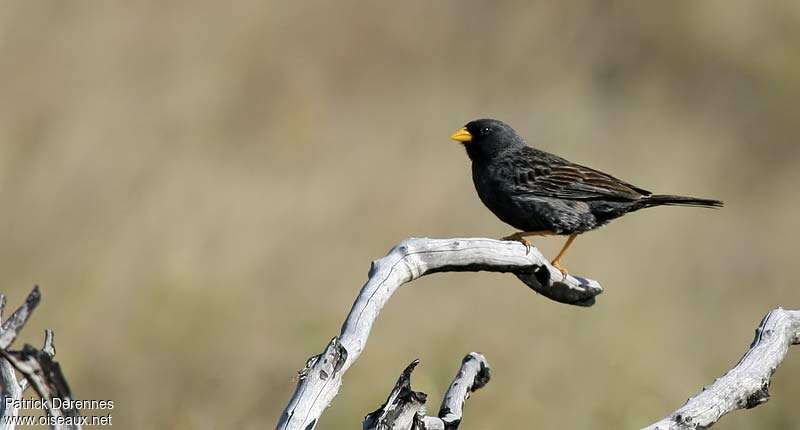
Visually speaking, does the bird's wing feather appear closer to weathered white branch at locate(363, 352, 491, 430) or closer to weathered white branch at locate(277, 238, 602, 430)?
weathered white branch at locate(277, 238, 602, 430)

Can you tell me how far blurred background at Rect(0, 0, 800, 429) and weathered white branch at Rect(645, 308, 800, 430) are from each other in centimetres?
482

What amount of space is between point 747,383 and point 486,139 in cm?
354

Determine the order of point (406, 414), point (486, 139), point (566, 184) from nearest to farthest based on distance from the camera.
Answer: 1. point (406, 414)
2. point (566, 184)
3. point (486, 139)

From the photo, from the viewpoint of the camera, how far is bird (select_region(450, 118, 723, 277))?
8.27m

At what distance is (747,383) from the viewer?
5.84m

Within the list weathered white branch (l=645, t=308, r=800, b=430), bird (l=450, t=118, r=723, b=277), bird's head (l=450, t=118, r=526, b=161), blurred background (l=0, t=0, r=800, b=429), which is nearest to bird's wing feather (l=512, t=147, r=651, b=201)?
bird (l=450, t=118, r=723, b=277)

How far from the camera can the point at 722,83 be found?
13.4 m

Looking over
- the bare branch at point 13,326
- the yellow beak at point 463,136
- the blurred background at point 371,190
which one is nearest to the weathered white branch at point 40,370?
the bare branch at point 13,326

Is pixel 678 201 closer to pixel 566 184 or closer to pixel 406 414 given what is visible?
pixel 566 184

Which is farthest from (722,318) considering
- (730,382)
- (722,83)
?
(730,382)

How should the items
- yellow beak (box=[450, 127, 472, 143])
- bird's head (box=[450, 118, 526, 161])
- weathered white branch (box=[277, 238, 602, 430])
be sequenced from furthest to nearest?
yellow beak (box=[450, 127, 472, 143])
bird's head (box=[450, 118, 526, 161])
weathered white branch (box=[277, 238, 602, 430])

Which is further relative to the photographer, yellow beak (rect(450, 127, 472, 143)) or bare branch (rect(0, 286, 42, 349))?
yellow beak (rect(450, 127, 472, 143))

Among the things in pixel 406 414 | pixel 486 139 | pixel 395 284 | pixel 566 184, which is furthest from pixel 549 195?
pixel 406 414

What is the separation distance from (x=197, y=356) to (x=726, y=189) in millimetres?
5924
